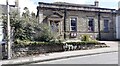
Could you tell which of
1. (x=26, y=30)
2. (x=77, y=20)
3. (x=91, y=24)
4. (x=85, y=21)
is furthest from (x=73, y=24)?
(x=26, y=30)

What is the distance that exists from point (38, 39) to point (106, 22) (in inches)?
644

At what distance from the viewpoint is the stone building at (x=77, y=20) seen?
29141 millimetres

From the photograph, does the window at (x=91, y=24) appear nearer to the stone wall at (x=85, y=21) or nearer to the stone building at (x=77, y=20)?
the stone building at (x=77, y=20)

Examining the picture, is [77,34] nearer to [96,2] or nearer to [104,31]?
[104,31]

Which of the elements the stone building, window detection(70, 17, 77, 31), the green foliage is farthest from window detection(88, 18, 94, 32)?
the green foliage

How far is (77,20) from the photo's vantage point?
31.3m

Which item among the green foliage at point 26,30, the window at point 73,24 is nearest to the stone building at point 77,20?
the window at point 73,24

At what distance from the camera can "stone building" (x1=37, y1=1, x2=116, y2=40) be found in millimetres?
29141

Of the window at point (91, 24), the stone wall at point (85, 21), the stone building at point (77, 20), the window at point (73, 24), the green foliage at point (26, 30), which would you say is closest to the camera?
the green foliage at point (26, 30)

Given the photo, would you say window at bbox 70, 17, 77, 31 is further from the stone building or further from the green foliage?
the green foliage

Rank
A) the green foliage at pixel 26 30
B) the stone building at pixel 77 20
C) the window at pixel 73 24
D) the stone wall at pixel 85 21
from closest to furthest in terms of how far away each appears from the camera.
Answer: the green foliage at pixel 26 30 → the stone building at pixel 77 20 → the stone wall at pixel 85 21 → the window at pixel 73 24

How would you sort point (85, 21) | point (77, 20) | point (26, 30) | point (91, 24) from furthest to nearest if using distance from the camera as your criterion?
point (91, 24) < point (85, 21) < point (77, 20) < point (26, 30)

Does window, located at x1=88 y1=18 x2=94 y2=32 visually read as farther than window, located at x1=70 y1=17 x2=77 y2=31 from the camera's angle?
Yes

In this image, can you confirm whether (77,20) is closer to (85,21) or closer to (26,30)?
(85,21)
